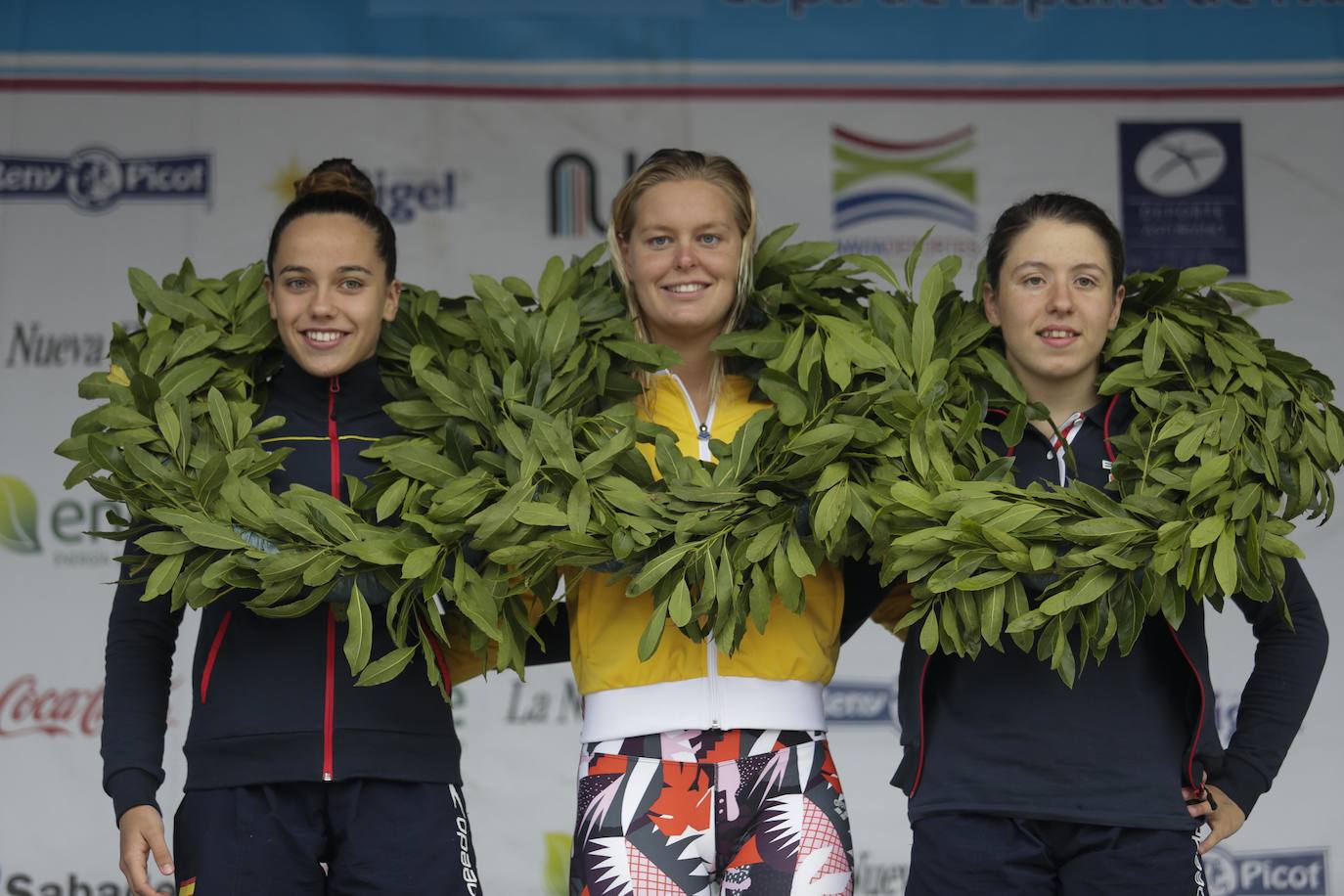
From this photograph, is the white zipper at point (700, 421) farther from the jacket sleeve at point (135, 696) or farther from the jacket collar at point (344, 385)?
the jacket sleeve at point (135, 696)

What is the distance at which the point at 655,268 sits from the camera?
9.10ft

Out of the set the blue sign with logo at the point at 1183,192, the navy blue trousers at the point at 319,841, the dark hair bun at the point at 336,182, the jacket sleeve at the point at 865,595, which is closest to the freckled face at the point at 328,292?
the dark hair bun at the point at 336,182

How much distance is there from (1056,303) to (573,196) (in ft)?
6.83

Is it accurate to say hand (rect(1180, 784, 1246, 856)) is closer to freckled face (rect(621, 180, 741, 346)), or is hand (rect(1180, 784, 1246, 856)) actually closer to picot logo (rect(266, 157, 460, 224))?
freckled face (rect(621, 180, 741, 346))

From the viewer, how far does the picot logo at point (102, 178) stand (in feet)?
14.3

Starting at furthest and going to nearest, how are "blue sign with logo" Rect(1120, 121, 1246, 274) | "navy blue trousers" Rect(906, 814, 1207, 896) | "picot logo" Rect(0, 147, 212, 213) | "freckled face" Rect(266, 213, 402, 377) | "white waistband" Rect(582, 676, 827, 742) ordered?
"blue sign with logo" Rect(1120, 121, 1246, 274) < "picot logo" Rect(0, 147, 212, 213) < "freckled face" Rect(266, 213, 402, 377) < "white waistband" Rect(582, 676, 827, 742) < "navy blue trousers" Rect(906, 814, 1207, 896)

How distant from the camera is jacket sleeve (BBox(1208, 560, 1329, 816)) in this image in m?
2.66

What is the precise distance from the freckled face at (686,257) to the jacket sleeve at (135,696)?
3.25 ft

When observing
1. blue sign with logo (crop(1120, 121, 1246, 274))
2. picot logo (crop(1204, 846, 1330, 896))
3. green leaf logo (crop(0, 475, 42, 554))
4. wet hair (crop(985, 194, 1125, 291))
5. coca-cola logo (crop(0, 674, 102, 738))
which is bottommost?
picot logo (crop(1204, 846, 1330, 896))

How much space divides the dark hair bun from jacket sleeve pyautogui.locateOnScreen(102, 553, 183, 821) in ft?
2.66

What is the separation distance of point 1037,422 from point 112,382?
1595 mm

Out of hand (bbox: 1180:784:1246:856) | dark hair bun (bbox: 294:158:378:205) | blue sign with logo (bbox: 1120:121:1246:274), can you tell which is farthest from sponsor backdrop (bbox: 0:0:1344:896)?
hand (bbox: 1180:784:1246:856)

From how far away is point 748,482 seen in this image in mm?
2574

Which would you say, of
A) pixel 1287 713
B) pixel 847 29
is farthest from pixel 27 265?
pixel 1287 713
